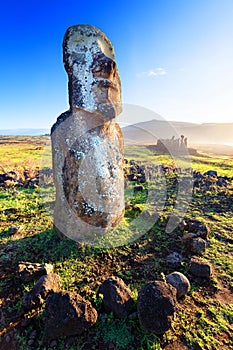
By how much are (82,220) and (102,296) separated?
2.04 meters

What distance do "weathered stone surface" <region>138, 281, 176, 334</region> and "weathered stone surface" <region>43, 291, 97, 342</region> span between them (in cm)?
76

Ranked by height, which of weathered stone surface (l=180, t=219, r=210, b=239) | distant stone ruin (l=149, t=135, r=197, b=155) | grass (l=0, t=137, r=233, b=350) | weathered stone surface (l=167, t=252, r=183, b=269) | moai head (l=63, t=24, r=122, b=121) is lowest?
grass (l=0, t=137, r=233, b=350)

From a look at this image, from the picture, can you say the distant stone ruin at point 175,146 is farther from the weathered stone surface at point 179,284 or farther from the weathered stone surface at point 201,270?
the weathered stone surface at point 179,284

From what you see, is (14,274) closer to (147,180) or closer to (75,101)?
(75,101)

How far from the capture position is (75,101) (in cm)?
548

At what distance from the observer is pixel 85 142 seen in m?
5.44

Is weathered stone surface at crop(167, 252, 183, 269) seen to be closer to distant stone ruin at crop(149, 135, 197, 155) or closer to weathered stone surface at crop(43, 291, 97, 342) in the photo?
weathered stone surface at crop(43, 291, 97, 342)

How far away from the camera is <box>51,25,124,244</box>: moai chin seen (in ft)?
17.7

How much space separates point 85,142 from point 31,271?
2.93 meters

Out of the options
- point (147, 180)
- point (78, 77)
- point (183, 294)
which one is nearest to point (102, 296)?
point (183, 294)

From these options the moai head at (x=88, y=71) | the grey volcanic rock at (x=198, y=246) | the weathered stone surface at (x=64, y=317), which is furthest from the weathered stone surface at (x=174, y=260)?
the moai head at (x=88, y=71)

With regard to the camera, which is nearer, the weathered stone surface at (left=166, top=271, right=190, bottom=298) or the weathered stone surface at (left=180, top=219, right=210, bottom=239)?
the weathered stone surface at (left=166, top=271, right=190, bottom=298)

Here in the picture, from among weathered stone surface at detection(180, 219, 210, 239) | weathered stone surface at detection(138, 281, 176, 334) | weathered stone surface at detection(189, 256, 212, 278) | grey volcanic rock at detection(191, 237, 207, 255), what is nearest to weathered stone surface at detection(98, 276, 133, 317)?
weathered stone surface at detection(138, 281, 176, 334)

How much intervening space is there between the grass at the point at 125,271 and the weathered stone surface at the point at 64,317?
14 centimetres
